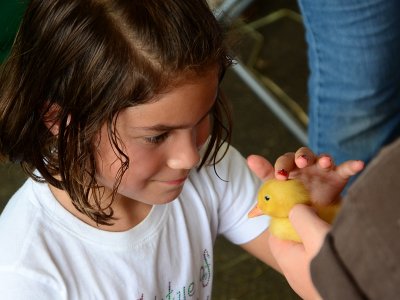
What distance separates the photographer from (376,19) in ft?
3.60

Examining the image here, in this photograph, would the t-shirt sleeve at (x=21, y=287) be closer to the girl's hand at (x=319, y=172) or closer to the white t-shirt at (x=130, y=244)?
the white t-shirt at (x=130, y=244)

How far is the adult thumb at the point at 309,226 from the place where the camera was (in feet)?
2.00

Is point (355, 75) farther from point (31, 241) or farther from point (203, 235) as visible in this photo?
point (31, 241)

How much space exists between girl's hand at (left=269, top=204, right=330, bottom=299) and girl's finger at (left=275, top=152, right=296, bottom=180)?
0.23ft

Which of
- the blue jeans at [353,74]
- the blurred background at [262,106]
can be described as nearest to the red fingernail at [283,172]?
the blue jeans at [353,74]

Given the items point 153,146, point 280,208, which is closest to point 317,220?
point 280,208

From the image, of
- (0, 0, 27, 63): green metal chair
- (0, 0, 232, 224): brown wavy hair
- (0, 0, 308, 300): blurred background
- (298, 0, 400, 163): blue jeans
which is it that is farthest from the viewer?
(0, 0, 308, 300): blurred background

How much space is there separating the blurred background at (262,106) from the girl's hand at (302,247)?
0.69 metres

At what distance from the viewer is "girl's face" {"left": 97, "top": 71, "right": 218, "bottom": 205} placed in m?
0.74

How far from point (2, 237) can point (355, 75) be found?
2.37 ft

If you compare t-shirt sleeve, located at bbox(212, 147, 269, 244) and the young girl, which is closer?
the young girl

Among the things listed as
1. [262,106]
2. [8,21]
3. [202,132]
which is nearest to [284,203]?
[202,132]

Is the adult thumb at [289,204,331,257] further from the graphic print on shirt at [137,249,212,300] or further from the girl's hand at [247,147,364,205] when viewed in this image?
the graphic print on shirt at [137,249,212,300]

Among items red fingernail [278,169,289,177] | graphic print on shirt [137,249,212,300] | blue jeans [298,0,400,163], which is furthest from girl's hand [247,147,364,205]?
blue jeans [298,0,400,163]
